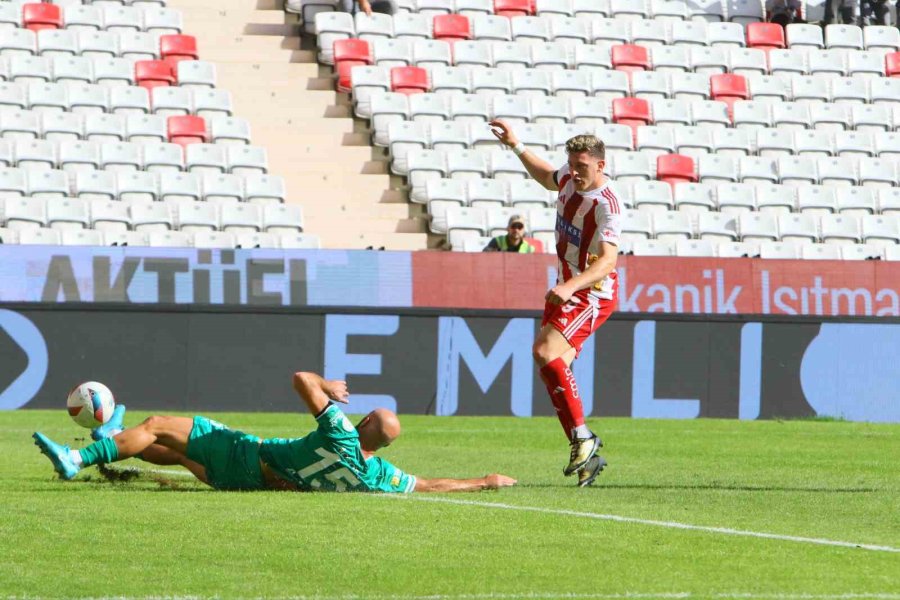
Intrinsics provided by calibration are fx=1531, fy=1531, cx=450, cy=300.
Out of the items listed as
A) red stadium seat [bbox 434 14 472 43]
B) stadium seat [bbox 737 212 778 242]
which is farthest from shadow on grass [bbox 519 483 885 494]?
red stadium seat [bbox 434 14 472 43]

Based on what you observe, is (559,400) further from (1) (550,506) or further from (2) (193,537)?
(2) (193,537)

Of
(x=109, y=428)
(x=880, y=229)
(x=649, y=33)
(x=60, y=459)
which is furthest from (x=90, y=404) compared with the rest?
(x=649, y=33)

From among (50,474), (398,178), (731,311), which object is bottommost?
(50,474)

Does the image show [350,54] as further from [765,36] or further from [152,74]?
[765,36]

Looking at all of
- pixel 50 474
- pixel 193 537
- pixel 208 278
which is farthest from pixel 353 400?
pixel 193 537

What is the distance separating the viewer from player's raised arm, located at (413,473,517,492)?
9367 millimetres

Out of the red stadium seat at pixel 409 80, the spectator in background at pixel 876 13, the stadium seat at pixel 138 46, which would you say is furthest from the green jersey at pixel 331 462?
the spectator in background at pixel 876 13

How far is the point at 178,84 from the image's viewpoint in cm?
2528

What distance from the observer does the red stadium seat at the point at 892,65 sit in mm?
29203

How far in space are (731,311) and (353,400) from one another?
5.65 meters

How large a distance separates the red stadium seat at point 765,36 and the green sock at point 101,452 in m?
22.9

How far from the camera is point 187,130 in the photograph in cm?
2391

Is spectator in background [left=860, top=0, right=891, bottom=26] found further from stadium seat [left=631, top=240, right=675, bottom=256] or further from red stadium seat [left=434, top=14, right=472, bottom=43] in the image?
stadium seat [left=631, top=240, right=675, bottom=256]

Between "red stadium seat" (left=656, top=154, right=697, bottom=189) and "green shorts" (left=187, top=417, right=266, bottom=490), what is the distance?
17206mm
